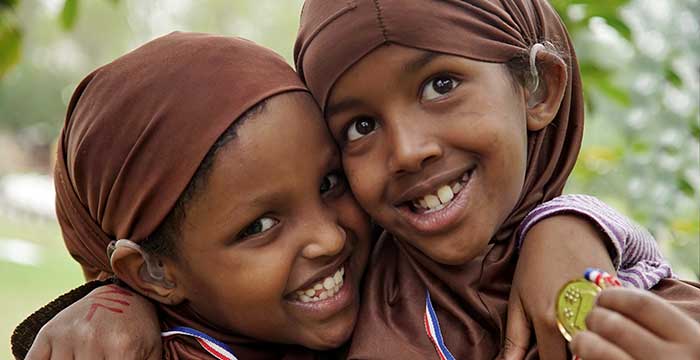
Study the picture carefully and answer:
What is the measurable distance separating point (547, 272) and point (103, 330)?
843 millimetres

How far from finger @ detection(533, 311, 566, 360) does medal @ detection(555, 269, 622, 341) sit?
7 centimetres

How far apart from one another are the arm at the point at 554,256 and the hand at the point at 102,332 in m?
0.70

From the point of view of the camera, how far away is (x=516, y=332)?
5.06 ft

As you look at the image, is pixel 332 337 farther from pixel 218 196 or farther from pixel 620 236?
pixel 620 236

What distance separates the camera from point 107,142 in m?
1.69

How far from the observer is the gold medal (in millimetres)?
1305

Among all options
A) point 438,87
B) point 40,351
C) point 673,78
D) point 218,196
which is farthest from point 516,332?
point 673,78

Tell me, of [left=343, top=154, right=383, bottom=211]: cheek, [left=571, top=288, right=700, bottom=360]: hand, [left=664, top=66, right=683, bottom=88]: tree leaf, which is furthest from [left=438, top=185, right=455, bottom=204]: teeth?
[left=664, top=66, right=683, bottom=88]: tree leaf

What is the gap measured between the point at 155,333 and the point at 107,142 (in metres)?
0.39

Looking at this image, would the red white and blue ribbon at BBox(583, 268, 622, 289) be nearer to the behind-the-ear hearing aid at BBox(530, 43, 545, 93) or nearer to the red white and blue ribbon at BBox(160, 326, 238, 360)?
the behind-the-ear hearing aid at BBox(530, 43, 545, 93)

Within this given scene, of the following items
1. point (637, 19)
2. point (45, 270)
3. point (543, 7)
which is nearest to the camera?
point (543, 7)

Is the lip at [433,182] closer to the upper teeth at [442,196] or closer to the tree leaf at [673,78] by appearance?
the upper teeth at [442,196]

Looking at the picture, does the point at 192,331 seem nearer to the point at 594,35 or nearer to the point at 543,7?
the point at 543,7

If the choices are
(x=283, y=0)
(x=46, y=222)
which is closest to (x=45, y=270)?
(x=46, y=222)
